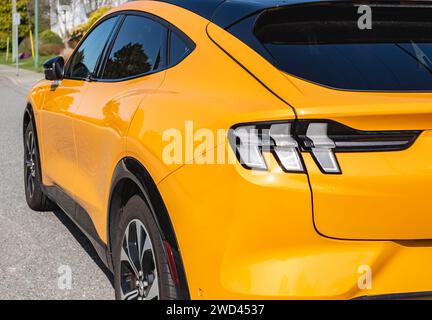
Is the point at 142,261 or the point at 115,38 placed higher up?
the point at 115,38

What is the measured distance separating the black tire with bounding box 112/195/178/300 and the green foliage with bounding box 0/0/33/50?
5215 centimetres

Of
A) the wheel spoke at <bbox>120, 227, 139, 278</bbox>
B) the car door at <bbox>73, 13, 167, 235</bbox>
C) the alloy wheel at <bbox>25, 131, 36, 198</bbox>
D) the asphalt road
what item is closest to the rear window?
the car door at <bbox>73, 13, 167, 235</bbox>

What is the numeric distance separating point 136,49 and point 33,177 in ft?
8.14

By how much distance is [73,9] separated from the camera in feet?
140

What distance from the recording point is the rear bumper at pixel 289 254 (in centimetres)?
227

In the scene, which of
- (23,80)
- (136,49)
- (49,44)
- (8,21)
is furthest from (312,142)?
(8,21)

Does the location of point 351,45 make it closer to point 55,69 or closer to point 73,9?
point 55,69

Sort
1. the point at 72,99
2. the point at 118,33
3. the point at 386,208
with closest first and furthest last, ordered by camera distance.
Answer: the point at 386,208 → the point at 118,33 → the point at 72,99

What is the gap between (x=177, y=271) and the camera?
259 cm

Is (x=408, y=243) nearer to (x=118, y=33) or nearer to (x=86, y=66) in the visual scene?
(x=118, y=33)

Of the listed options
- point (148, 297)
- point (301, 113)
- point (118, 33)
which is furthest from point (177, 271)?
point (118, 33)

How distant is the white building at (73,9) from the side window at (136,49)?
3637 centimetres

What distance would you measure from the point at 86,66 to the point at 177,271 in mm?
2227

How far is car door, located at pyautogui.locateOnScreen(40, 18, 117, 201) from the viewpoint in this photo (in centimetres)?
425
